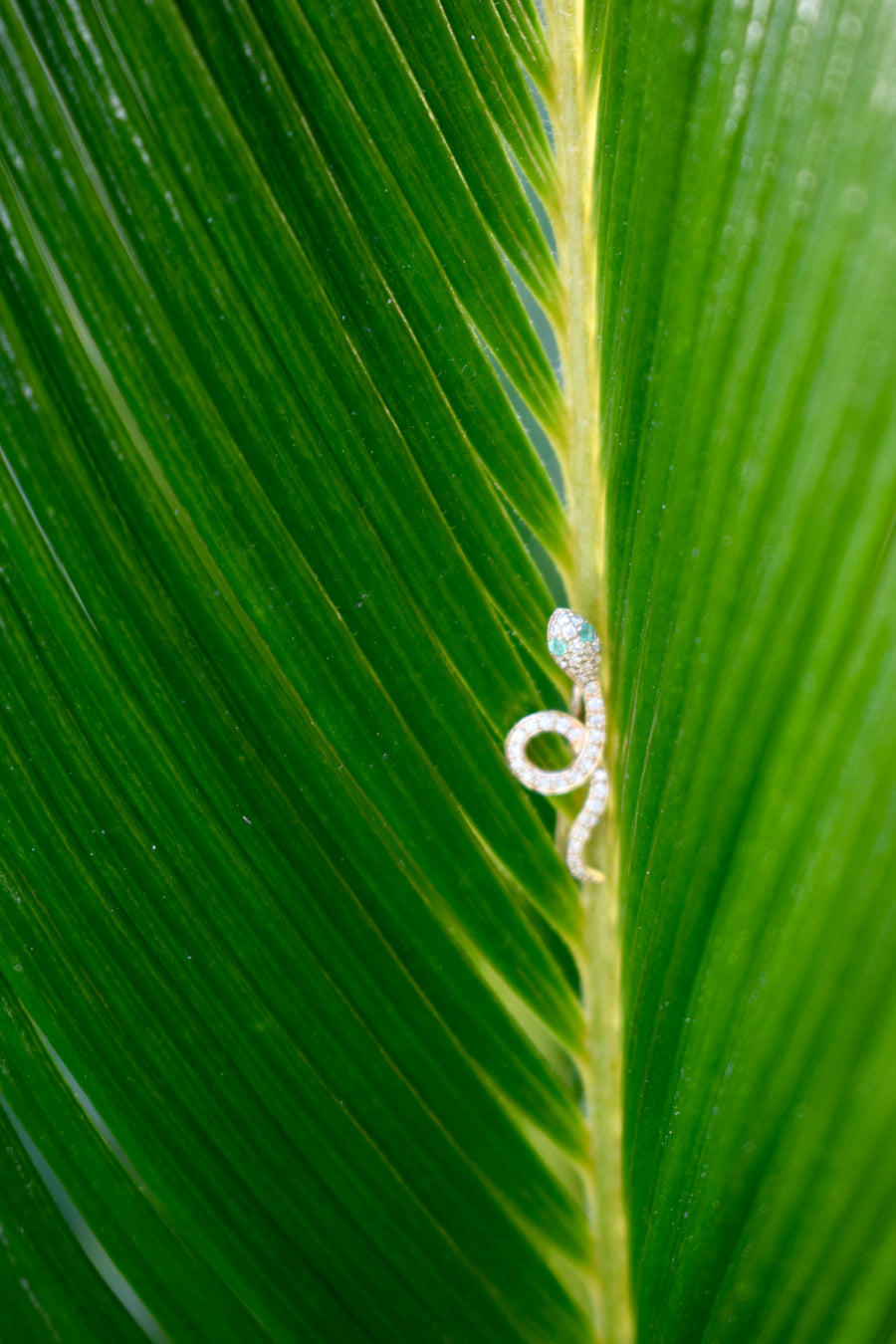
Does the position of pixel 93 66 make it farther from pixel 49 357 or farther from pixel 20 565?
pixel 20 565

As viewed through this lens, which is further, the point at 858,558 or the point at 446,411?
the point at 446,411

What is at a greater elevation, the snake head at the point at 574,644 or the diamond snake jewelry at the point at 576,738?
the snake head at the point at 574,644

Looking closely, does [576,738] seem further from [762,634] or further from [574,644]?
[762,634]

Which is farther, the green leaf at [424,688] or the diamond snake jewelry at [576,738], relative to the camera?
the diamond snake jewelry at [576,738]

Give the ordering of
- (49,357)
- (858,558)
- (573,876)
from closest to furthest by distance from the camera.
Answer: (858,558)
(49,357)
(573,876)

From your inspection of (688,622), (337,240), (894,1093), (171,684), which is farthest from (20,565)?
(894,1093)

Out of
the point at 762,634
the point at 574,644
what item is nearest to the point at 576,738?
the point at 574,644

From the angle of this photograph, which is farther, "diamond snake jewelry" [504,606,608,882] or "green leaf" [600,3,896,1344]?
"diamond snake jewelry" [504,606,608,882]
